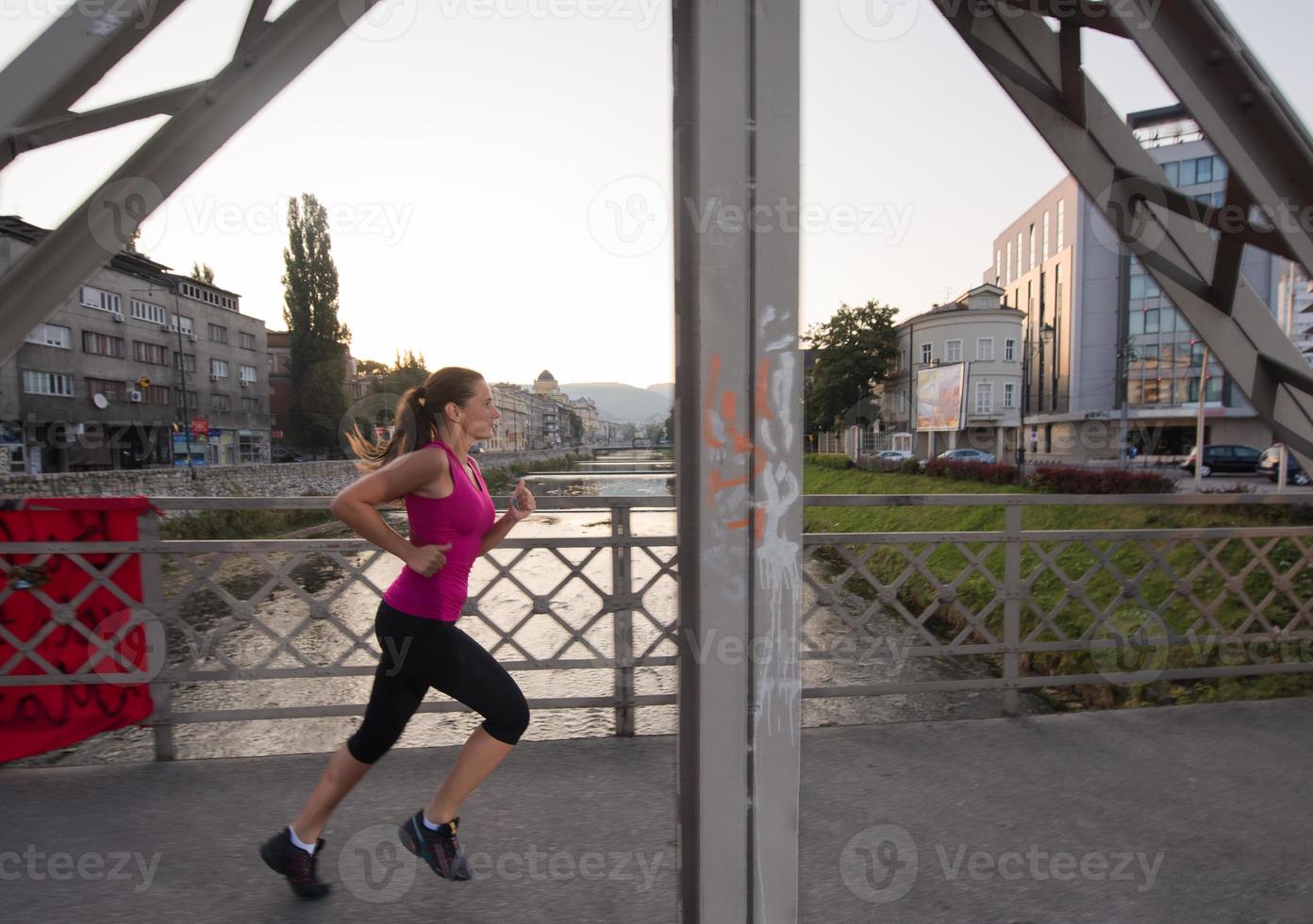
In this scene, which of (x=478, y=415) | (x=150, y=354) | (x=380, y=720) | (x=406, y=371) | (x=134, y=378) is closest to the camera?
(x=380, y=720)

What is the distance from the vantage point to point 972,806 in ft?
10.2

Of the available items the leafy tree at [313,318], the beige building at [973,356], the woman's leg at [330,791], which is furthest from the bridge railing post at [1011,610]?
the leafy tree at [313,318]

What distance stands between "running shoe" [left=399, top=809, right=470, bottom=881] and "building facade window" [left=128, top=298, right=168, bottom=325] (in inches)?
2201

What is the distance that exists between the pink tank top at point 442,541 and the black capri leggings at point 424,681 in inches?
1.7

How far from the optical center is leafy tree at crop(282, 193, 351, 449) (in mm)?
46469

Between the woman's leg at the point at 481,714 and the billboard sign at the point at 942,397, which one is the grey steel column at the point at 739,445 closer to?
the woman's leg at the point at 481,714

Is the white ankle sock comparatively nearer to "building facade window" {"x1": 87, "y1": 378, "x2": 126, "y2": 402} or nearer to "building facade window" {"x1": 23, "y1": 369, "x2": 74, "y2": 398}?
"building facade window" {"x1": 23, "y1": 369, "x2": 74, "y2": 398}

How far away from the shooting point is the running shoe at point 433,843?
2.41 meters

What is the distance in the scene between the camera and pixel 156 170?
90.1 inches

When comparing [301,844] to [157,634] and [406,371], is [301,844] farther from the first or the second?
[406,371]

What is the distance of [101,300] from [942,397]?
5036cm

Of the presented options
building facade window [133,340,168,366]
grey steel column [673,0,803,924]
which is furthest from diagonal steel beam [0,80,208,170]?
building facade window [133,340,168,366]

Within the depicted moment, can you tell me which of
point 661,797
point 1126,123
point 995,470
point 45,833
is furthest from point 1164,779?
point 995,470

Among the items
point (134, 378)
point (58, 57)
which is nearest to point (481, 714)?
point (58, 57)
